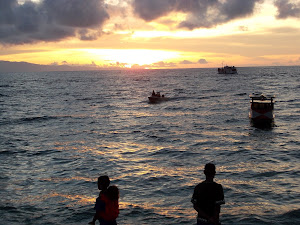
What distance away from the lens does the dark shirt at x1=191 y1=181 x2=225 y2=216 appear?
6020 mm

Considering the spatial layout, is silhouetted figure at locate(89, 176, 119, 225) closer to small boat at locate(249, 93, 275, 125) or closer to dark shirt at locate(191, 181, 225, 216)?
dark shirt at locate(191, 181, 225, 216)

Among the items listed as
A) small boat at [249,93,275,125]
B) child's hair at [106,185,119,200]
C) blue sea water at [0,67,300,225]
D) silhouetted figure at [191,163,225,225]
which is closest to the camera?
silhouetted figure at [191,163,225,225]

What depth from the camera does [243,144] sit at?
2359 centimetres

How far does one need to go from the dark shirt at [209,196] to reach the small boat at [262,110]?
25.8 m

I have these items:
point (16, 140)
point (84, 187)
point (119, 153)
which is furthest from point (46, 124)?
point (84, 187)

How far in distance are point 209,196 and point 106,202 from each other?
216cm

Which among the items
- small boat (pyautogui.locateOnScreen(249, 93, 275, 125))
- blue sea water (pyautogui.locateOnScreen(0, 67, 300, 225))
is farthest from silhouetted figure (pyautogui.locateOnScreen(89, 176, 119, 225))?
small boat (pyautogui.locateOnScreen(249, 93, 275, 125))

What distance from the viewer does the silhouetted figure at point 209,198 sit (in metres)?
6.02

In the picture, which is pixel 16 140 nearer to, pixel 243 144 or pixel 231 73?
pixel 243 144

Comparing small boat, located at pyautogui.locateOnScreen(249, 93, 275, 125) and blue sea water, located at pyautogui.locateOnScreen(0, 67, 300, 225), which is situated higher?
small boat, located at pyautogui.locateOnScreen(249, 93, 275, 125)

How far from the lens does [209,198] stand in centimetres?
605

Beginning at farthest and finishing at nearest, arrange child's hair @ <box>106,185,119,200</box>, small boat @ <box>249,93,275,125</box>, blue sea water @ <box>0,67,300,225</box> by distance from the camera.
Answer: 1. small boat @ <box>249,93,275,125</box>
2. blue sea water @ <box>0,67,300,225</box>
3. child's hair @ <box>106,185,119,200</box>

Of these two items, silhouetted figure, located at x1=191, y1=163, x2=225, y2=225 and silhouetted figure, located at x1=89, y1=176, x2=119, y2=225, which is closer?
silhouetted figure, located at x1=191, y1=163, x2=225, y2=225

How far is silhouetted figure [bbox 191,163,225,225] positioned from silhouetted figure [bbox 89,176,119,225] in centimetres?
172
